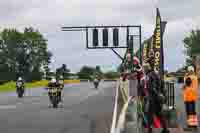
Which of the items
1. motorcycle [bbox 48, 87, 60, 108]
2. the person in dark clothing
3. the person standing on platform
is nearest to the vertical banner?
the person standing on platform

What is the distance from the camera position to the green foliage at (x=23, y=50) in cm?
14412

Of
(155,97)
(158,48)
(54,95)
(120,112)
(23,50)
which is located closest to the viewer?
(155,97)

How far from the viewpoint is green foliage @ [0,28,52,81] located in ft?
473

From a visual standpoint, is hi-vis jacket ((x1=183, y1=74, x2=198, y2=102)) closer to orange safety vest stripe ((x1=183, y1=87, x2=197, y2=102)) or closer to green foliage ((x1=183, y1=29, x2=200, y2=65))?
orange safety vest stripe ((x1=183, y1=87, x2=197, y2=102))

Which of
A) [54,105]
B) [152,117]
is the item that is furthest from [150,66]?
[54,105]

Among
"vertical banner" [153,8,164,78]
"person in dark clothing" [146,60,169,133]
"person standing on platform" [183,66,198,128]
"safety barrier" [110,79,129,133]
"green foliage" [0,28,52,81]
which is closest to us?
"safety barrier" [110,79,129,133]

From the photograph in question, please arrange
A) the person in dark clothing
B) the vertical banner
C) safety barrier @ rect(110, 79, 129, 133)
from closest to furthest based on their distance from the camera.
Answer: safety barrier @ rect(110, 79, 129, 133) < the person in dark clothing < the vertical banner

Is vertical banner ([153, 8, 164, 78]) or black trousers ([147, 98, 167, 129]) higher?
vertical banner ([153, 8, 164, 78])

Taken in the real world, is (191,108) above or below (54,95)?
above

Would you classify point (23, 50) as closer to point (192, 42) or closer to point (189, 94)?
point (192, 42)

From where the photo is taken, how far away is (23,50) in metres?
148

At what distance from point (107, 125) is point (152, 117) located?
13.3 feet

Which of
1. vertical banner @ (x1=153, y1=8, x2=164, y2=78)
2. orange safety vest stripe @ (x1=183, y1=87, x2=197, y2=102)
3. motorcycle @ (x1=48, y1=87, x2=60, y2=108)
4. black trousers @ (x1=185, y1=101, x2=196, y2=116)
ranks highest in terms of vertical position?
vertical banner @ (x1=153, y1=8, x2=164, y2=78)

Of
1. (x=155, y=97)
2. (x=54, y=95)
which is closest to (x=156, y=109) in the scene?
(x=155, y=97)
